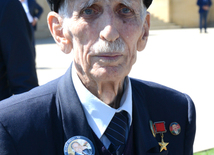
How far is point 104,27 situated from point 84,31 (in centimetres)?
12

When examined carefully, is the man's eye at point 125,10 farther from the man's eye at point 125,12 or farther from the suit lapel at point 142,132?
the suit lapel at point 142,132

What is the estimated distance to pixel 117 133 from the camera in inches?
72.5

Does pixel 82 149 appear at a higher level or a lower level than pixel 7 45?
lower

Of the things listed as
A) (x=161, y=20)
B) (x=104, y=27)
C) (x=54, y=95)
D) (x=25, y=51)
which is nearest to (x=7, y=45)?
(x=25, y=51)

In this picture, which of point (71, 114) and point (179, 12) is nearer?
point (71, 114)

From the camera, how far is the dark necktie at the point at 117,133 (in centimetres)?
180

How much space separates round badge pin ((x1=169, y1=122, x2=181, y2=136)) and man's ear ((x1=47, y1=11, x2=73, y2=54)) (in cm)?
79

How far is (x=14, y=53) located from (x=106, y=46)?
4.29 ft

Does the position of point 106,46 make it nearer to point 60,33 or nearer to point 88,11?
point 88,11

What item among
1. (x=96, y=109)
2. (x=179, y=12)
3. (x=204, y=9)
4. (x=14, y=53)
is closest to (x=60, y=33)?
(x=96, y=109)

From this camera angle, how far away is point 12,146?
163cm

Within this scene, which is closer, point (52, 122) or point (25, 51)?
point (52, 122)

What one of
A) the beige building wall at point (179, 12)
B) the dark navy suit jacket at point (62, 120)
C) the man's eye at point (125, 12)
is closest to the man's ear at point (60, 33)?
the dark navy suit jacket at point (62, 120)

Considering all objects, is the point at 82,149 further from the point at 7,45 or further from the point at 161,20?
the point at 161,20
